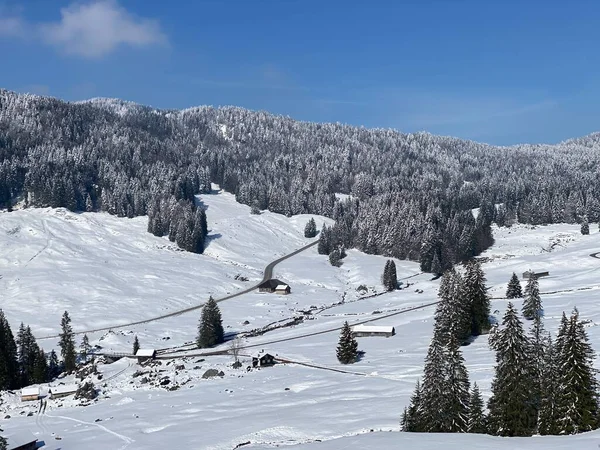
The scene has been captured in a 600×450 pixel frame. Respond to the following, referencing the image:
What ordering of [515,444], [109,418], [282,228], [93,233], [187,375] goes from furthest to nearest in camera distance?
1. [282,228]
2. [93,233]
3. [187,375]
4. [109,418]
5. [515,444]

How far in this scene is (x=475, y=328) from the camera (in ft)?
260

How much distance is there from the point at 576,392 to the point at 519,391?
3.58 m

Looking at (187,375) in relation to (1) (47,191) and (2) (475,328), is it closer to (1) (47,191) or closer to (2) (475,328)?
(2) (475,328)

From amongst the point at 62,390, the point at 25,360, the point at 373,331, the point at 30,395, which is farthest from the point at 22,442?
the point at 373,331

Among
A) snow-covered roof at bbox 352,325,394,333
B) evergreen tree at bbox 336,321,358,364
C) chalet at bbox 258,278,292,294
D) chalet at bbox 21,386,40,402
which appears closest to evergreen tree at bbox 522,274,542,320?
snow-covered roof at bbox 352,325,394,333

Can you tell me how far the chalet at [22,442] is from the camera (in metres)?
47.5

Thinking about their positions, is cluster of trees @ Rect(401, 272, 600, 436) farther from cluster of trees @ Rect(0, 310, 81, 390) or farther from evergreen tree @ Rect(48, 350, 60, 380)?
evergreen tree @ Rect(48, 350, 60, 380)

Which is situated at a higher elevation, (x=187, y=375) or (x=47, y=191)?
(x=47, y=191)

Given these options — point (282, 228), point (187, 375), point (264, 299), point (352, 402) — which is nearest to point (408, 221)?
point (282, 228)

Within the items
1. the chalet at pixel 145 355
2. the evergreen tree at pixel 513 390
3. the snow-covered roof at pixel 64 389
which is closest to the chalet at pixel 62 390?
the snow-covered roof at pixel 64 389

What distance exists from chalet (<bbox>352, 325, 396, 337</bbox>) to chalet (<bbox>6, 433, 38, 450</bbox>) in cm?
4681

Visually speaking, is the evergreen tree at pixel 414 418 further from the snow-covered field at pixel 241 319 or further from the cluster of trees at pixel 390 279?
the cluster of trees at pixel 390 279

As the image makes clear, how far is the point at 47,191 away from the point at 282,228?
7530 centimetres

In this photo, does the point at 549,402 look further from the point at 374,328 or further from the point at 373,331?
the point at 374,328
